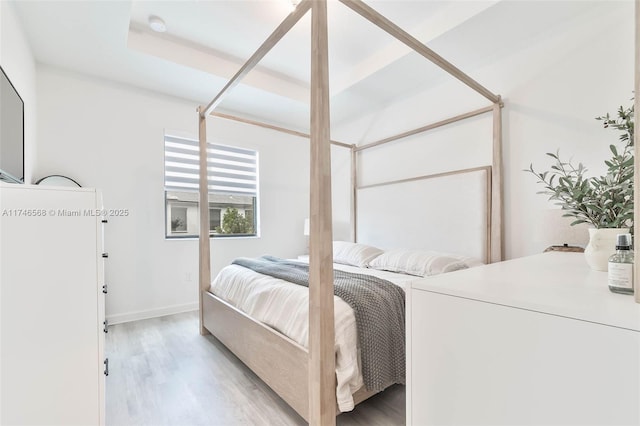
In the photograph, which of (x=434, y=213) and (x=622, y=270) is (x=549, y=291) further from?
(x=434, y=213)

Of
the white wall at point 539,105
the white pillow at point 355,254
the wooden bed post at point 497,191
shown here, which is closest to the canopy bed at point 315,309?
the wooden bed post at point 497,191

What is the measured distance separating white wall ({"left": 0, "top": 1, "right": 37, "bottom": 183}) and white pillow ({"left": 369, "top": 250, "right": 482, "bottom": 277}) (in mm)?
3144

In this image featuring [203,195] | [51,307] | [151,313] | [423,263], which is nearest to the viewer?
[51,307]

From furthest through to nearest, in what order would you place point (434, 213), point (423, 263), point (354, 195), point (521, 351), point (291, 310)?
point (354, 195)
point (434, 213)
point (423, 263)
point (291, 310)
point (521, 351)

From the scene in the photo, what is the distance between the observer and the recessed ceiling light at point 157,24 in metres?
2.43

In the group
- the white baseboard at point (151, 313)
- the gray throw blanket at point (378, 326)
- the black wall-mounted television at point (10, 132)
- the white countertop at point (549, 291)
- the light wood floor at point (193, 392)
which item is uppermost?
the black wall-mounted television at point (10, 132)

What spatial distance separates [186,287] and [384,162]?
9.51 feet

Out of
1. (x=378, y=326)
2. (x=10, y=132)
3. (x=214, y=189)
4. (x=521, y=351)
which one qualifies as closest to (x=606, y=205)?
(x=521, y=351)

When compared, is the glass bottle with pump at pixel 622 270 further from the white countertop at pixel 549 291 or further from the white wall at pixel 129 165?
the white wall at pixel 129 165

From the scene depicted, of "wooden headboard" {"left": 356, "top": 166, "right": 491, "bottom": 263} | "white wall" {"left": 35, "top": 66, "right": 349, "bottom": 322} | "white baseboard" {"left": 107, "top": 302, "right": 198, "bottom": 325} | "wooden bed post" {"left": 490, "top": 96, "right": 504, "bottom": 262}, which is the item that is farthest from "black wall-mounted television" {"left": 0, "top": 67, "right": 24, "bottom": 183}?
"wooden bed post" {"left": 490, "top": 96, "right": 504, "bottom": 262}

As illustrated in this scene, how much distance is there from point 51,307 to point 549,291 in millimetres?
1788

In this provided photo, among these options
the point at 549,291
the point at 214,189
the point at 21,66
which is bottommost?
the point at 549,291

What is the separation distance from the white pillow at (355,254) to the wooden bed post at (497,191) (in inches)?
43.4

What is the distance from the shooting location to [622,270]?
71cm
